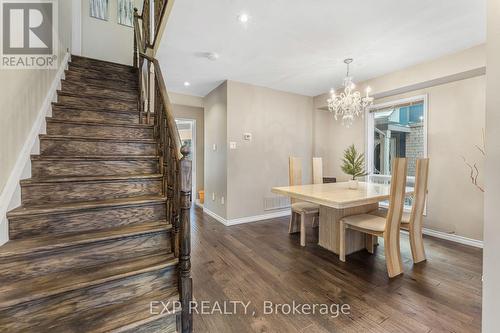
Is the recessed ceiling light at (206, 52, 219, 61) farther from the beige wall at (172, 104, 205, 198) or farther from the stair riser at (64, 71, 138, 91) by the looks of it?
the beige wall at (172, 104, 205, 198)

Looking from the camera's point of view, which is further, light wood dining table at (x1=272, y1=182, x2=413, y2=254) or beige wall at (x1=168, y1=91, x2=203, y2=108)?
beige wall at (x1=168, y1=91, x2=203, y2=108)

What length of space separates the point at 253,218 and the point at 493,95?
3.60 m

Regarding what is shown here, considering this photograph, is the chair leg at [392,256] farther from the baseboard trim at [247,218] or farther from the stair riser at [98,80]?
the stair riser at [98,80]

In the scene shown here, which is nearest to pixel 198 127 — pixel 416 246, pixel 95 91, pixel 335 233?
pixel 95 91

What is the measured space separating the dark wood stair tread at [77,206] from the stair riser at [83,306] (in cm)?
53

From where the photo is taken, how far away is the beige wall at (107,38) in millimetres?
3676

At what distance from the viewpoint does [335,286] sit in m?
2.02

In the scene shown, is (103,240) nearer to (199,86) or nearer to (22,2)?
(22,2)

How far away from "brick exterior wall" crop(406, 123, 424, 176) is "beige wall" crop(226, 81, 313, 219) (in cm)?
186

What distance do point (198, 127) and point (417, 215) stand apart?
444 cm

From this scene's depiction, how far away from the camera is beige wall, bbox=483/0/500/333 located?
0.94 metres

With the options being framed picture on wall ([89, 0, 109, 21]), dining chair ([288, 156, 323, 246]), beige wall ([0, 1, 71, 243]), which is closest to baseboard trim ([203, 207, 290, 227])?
dining chair ([288, 156, 323, 246])

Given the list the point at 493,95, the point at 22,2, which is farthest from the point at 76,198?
the point at 493,95

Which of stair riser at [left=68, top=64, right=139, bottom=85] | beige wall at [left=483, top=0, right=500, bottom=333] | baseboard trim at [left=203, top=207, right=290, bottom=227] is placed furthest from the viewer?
baseboard trim at [left=203, top=207, right=290, bottom=227]
